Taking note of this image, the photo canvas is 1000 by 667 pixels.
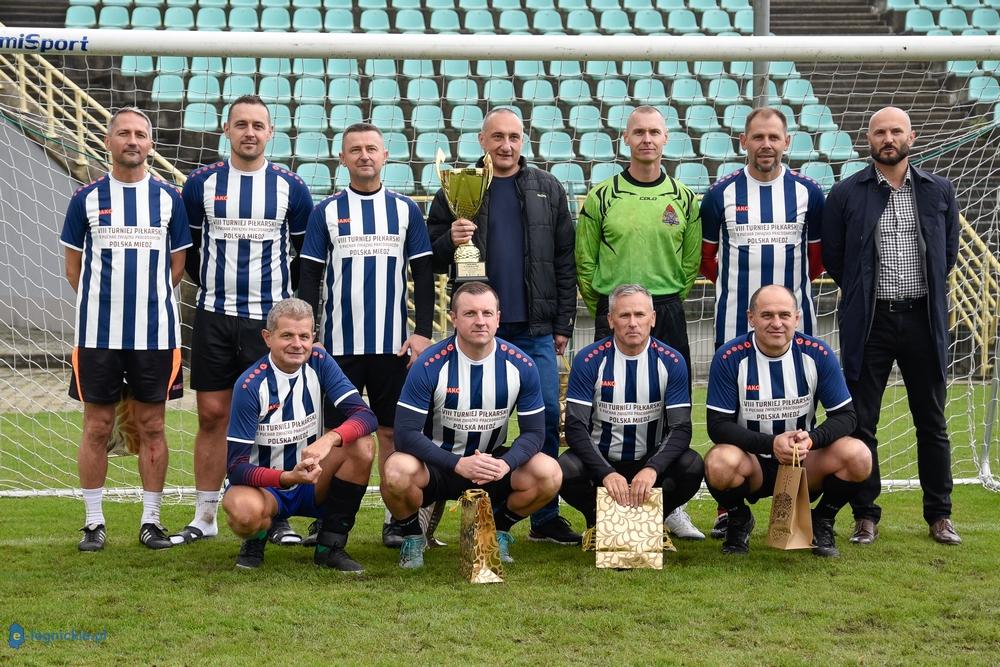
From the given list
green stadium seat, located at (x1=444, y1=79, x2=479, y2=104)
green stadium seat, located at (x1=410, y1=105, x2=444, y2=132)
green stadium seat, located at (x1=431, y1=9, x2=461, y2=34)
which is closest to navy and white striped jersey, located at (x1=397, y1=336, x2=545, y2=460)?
green stadium seat, located at (x1=410, y1=105, x2=444, y2=132)

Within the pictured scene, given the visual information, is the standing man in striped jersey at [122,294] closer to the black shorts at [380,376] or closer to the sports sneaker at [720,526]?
the black shorts at [380,376]

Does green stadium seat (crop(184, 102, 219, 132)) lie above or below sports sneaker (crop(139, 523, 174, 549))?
above

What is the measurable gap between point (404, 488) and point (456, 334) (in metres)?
0.58

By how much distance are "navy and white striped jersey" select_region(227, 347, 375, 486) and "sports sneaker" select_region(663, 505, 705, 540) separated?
1.33 m

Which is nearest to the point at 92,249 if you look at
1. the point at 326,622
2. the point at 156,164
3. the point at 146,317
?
the point at 146,317

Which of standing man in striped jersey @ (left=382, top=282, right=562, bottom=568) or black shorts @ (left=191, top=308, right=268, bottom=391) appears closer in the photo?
standing man in striped jersey @ (left=382, top=282, right=562, bottom=568)

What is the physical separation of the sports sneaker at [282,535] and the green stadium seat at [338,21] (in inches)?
345

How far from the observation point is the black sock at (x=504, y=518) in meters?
3.86

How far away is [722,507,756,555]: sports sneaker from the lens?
398 centimetres

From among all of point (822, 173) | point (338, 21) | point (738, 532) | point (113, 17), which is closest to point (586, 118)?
point (822, 173)

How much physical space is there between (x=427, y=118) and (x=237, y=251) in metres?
4.40

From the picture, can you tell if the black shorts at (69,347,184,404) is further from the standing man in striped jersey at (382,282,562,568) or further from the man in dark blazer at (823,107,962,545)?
the man in dark blazer at (823,107,962,545)

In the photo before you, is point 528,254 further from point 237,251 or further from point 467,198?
point 237,251

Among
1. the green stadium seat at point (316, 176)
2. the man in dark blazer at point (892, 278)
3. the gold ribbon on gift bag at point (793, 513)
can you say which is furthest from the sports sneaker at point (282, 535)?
the green stadium seat at point (316, 176)
